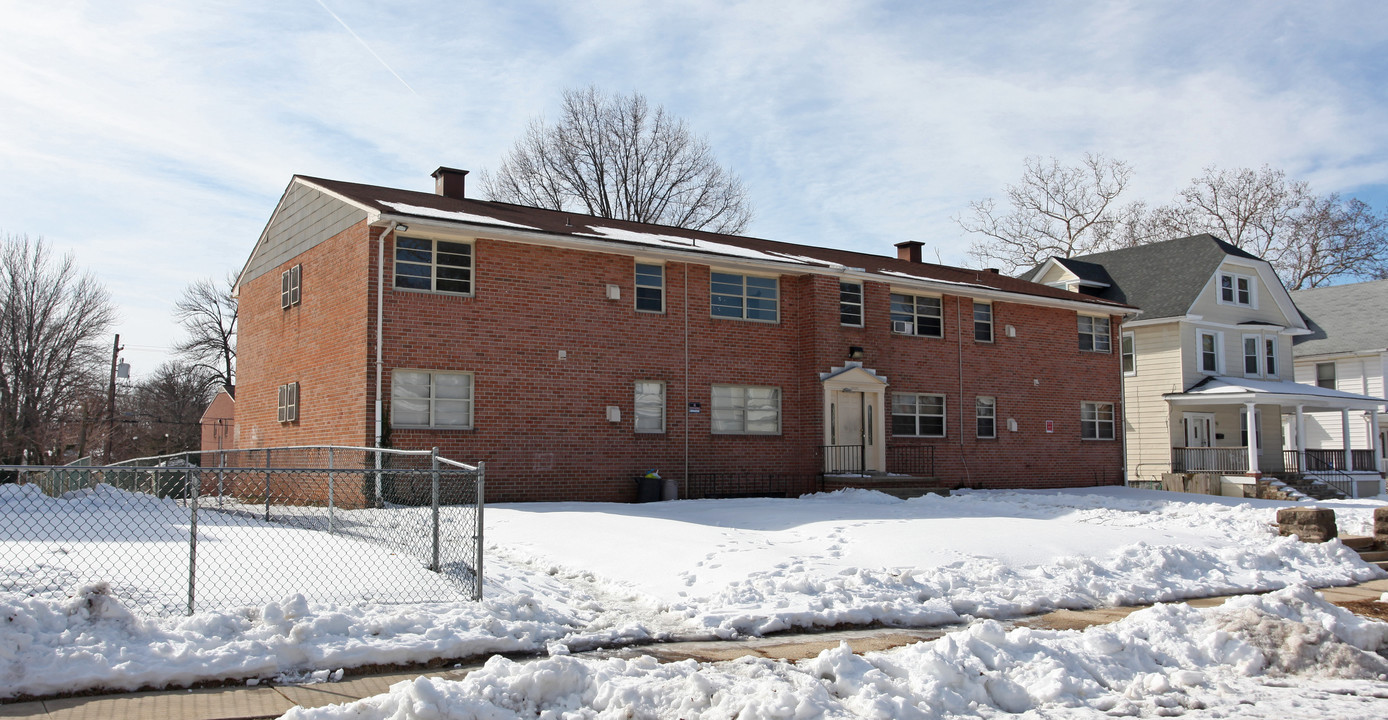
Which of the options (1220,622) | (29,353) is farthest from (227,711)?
(29,353)

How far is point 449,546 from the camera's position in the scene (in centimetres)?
989

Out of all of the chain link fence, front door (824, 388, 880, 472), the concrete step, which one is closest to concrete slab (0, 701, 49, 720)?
the chain link fence

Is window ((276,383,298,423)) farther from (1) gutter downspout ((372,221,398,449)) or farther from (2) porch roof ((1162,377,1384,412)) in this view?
(2) porch roof ((1162,377,1384,412))

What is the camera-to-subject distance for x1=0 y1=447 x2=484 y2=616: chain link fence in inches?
309

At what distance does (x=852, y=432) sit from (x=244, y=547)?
47.0 feet

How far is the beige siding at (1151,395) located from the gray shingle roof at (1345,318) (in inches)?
385

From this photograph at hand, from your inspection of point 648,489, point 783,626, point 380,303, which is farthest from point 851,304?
point 783,626

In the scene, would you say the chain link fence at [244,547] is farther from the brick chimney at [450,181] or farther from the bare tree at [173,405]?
the bare tree at [173,405]

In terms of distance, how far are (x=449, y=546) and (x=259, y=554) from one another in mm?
1902

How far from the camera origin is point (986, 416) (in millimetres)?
24969

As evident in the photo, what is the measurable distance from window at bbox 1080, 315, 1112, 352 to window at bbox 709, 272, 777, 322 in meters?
10.5

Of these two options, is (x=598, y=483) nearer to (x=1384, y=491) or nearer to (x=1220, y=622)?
(x=1220, y=622)

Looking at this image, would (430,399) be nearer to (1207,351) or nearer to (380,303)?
(380,303)

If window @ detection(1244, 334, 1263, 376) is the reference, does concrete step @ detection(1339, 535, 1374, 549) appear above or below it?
below
